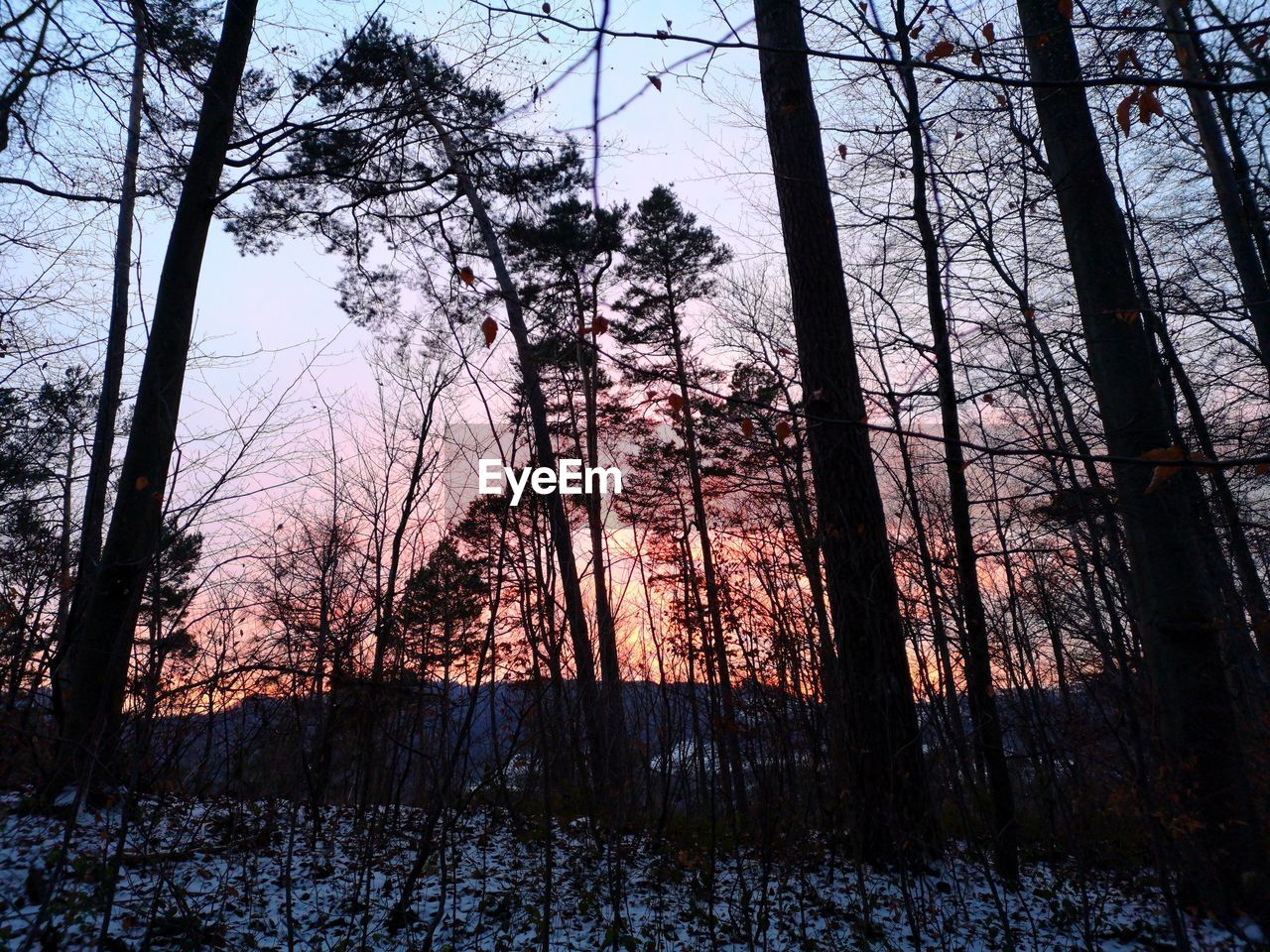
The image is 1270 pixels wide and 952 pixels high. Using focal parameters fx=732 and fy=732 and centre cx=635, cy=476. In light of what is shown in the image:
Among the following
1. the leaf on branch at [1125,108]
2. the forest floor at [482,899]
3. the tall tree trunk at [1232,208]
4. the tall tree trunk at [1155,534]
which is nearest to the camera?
the leaf on branch at [1125,108]

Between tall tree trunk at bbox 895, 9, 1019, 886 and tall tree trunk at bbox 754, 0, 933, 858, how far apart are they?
16.5 inches

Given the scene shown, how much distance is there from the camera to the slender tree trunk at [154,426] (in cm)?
436

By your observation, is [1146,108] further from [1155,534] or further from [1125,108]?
[1155,534]

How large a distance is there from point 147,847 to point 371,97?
244 inches

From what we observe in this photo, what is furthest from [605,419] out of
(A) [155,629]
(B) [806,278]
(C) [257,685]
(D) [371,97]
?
(A) [155,629]

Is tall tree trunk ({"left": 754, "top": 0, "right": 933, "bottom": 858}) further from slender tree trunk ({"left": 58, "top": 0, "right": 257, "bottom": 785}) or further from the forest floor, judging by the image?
slender tree trunk ({"left": 58, "top": 0, "right": 257, "bottom": 785})

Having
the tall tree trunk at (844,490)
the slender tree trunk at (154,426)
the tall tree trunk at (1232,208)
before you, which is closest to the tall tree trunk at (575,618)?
the tall tree trunk at (844,490)

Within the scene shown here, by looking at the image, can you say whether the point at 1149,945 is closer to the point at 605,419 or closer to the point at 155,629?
the point at 155,629

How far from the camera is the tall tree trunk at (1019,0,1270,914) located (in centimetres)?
355

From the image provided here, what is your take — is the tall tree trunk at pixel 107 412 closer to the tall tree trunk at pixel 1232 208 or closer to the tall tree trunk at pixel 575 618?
the tall tree trunk at pixel 575 618

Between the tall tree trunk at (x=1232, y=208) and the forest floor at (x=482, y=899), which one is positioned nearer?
the forest floor at (x=482, y=899)

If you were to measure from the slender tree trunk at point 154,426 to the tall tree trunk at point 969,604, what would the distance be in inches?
187

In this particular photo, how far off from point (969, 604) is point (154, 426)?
549 centimetres

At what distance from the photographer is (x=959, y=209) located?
5273 millimetres
